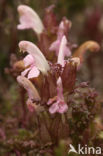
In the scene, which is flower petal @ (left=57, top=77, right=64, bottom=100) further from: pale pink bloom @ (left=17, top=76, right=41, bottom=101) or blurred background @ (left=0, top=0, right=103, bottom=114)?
blurred background @ (left=0, top=0, right=103, bottom=114)

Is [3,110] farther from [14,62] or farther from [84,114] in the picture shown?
[84,114]

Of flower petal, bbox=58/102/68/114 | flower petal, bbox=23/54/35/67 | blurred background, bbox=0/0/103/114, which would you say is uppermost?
blurred background, bbox=0/0/103/114

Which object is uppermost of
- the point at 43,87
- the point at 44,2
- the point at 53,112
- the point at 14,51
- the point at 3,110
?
the point at 44,2

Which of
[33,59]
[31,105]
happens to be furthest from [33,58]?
[31,105]

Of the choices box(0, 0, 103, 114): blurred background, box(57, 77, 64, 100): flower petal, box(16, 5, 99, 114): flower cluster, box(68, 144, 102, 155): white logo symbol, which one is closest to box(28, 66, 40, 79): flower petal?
box(16, 5, 99, 114): flower cluster

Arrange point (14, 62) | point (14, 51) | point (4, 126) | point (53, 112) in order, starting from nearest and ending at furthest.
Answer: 1. point (53, 112)
2. point (14, 62)
3. point (4, 126)
4. point (14, 51)

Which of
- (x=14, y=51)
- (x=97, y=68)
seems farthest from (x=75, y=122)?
(x=97, y=68)

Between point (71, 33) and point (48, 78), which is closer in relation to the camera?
point (48, 78)

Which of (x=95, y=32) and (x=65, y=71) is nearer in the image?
(x=65, y=71)

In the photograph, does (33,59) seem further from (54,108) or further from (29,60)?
(54,108)
